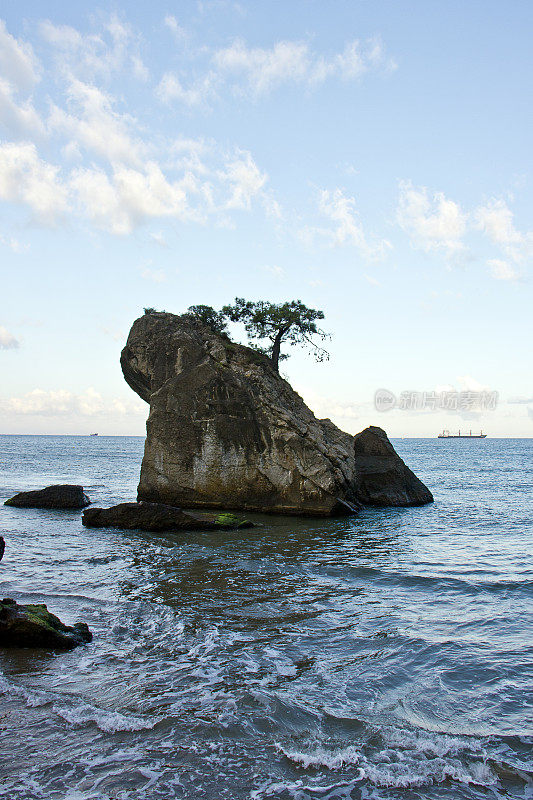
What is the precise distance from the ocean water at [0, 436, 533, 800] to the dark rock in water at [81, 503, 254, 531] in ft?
12.8

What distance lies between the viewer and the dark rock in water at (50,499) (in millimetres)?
28016

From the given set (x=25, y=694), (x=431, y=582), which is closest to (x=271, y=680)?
(x=25, y=694)

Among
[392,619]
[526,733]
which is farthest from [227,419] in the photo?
[526,733]

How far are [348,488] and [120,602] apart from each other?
16.2m

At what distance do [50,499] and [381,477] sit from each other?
730 inches

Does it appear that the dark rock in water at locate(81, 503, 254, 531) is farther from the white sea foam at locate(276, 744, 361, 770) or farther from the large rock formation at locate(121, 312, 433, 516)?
the white sea foam at locate(276, 744, 361, 770)

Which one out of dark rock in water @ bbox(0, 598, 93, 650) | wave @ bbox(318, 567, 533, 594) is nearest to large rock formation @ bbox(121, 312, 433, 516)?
wave @ bbox(318, 567, 533, 594)

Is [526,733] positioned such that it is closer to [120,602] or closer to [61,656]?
[61,656]

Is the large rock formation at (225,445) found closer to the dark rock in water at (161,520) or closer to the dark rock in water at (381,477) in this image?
the dark rock in water at (161,520)

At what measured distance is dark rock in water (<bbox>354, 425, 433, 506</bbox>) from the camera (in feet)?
101

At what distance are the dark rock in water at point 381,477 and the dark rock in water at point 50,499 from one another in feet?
51.0

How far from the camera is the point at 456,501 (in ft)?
112

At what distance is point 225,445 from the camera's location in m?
24.3

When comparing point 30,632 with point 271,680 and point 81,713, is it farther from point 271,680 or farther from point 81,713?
point 271,680
